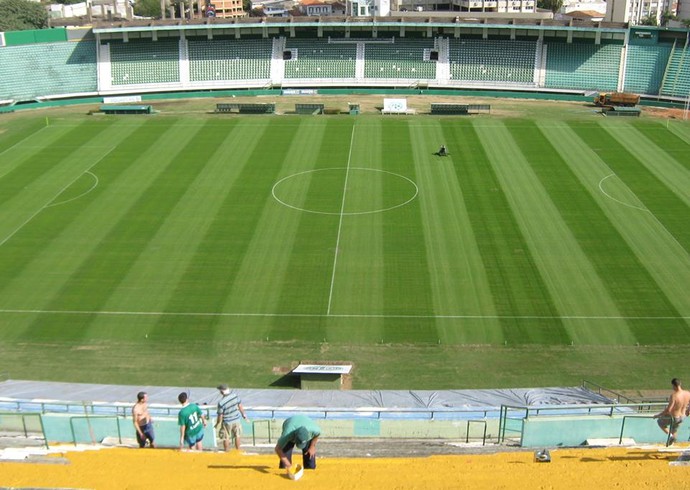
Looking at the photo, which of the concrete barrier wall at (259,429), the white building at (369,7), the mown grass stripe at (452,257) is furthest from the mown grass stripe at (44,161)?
the white building at (369,7)

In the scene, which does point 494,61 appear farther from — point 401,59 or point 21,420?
point 21,420

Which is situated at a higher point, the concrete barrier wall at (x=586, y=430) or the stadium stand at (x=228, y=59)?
the stadium stand at (x=228, y=59)

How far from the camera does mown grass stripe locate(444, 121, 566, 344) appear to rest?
1198 inches

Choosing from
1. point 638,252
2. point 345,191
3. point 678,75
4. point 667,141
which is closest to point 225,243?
point 345,191

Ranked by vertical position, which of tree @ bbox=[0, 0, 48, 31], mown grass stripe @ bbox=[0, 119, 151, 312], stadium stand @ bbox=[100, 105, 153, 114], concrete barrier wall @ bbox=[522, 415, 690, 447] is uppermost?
tree @ bbox=[0, 0, 48, 31]

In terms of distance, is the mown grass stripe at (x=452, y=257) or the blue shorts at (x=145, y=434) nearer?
the blue shorts at (x=145, y=434)

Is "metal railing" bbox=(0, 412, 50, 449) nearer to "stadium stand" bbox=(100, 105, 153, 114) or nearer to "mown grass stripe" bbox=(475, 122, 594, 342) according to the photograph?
"mown grass stripe" bbox=(475, 122, 594, 342)

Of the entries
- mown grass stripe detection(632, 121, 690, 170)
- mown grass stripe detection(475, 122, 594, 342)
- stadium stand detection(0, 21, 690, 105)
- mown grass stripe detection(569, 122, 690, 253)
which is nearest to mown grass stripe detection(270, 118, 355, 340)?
mown grass stripe detection(475, 122, 594, 342)

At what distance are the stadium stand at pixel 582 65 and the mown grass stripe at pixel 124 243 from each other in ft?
118

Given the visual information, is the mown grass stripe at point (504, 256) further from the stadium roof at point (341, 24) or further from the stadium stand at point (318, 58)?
the stadium stand at point (318, 58)

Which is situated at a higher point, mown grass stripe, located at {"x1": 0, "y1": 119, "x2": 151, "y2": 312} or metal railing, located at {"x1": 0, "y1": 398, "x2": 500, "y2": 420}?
metal railing, located at {"x1": 0, "y1": 398, "x2": 500, "y2": 420}

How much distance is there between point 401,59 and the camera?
74062 mm

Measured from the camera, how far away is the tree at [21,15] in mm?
116325

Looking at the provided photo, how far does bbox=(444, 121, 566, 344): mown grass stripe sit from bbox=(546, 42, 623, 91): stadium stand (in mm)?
25078
